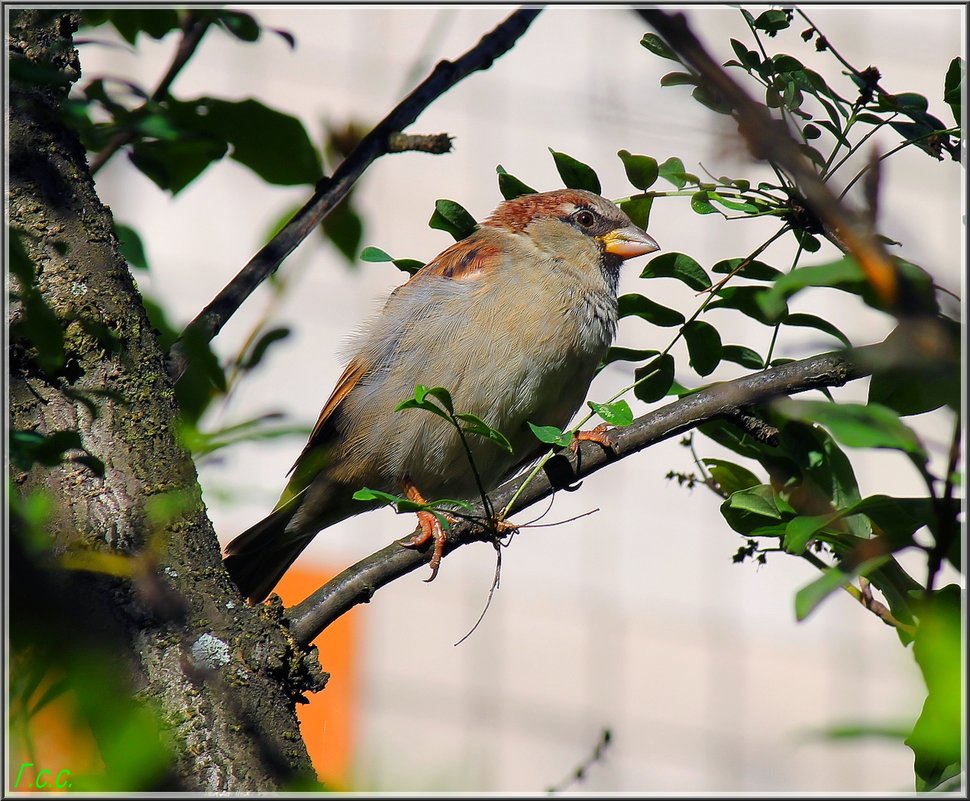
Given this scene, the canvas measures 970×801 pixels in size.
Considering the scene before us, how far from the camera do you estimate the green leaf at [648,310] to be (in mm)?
2666

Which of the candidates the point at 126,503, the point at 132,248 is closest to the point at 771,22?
the point at 126,503

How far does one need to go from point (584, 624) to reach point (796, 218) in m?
7.83

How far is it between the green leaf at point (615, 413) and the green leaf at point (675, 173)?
0.50 metres

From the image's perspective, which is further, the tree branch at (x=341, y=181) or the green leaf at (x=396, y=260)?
the green leaf at (x=396, y=260)

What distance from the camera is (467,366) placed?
12.3 ft

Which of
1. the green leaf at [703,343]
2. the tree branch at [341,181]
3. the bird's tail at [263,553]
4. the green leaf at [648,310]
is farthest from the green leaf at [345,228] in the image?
the bird's tail at [263,553]

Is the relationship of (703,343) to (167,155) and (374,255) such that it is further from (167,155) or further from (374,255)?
(167,155)

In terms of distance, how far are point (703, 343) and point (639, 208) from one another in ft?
1.32

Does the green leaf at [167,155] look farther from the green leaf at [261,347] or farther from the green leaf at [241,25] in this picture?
the green leaf at [261,347]

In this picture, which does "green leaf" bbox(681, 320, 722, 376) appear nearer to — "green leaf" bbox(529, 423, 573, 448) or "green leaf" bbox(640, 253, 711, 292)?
"green leaf" bbox(640, 253, 711, 292)

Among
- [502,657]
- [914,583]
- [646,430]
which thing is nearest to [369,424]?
[646,430]

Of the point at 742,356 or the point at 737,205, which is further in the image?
the point at 742,356

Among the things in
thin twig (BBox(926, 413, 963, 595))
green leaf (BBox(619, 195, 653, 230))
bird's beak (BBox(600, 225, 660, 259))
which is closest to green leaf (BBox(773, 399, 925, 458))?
thin twig (BBox(926, 413, 963, 595))

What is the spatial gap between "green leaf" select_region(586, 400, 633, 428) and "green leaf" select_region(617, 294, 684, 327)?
399mm
